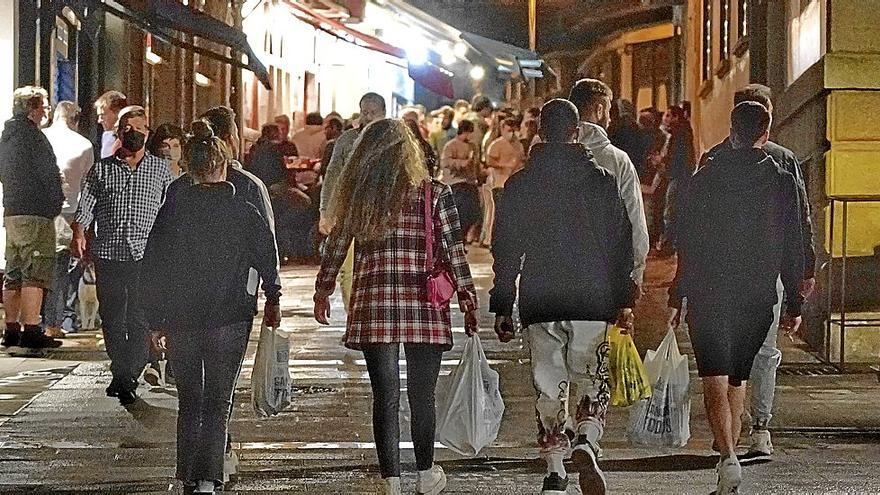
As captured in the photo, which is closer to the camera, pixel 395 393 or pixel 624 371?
pixel 395 393

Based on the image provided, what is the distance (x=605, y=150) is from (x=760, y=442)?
181cm

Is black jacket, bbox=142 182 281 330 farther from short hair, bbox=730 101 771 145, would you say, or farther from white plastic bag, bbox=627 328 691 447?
short hair, bbox=730 101 771 145

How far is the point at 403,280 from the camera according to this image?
23.1 ft

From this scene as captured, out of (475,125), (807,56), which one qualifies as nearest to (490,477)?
(807,56)

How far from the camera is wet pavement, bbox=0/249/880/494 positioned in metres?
7.73

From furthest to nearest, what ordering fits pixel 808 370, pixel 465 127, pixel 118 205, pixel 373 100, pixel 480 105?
pixel 480 105, pixel 465 127, pixel 808 370, pixel 373 100, pixel 118 205

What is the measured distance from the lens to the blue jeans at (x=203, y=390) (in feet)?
23.2

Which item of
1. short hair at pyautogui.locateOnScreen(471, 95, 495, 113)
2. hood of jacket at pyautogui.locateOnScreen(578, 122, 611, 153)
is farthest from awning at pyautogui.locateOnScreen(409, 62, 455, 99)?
hood of jacket at pyautogui.locateOnScreen(578, 122, 611, 153)

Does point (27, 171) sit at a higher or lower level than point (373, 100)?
lower

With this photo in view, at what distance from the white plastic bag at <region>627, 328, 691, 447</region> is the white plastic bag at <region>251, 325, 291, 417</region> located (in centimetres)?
178

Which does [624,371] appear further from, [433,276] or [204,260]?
[204,260]

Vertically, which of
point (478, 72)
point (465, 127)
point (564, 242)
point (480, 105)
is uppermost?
point (478, 72)

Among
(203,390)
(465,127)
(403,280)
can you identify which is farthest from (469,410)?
(465,127)

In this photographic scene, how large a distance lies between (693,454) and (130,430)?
10.9 ft
